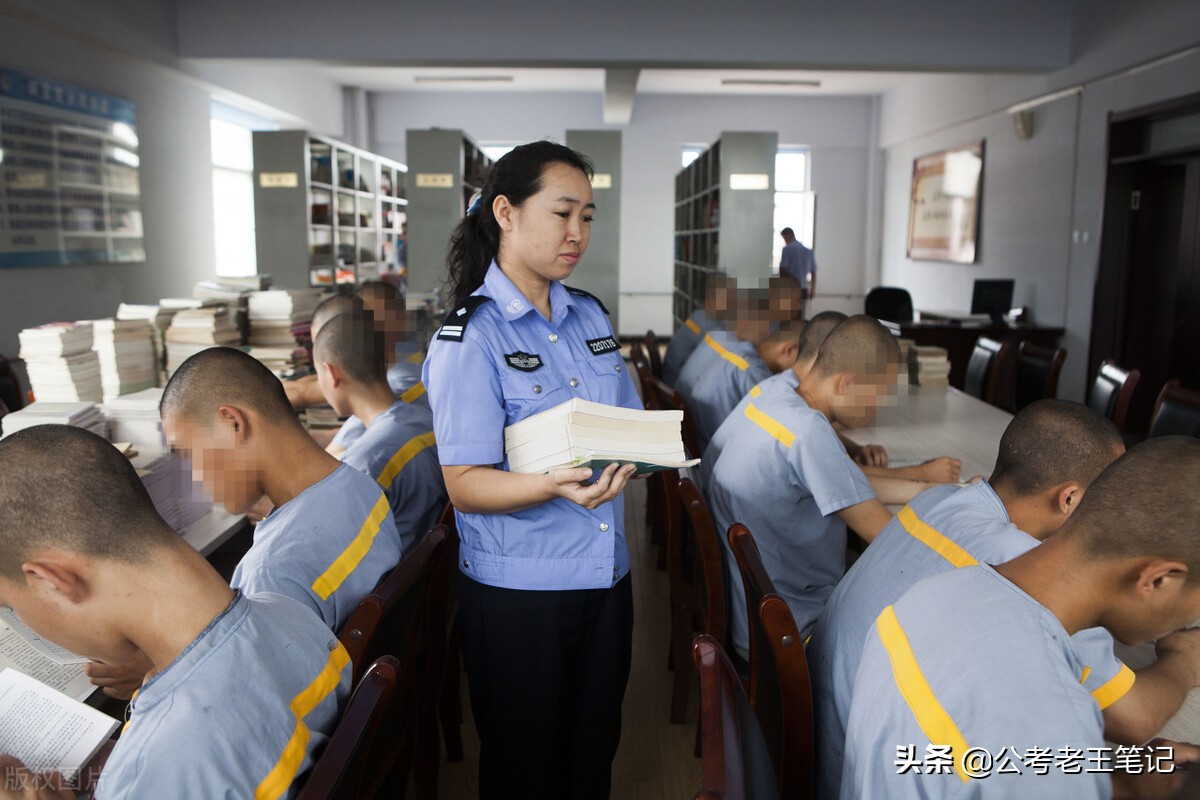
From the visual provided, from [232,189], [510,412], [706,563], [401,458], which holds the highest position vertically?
[232,189]

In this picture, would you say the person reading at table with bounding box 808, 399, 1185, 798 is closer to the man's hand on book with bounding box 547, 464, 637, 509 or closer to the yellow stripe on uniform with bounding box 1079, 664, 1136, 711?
the yellow stripe on uniform with bounding box 1079, 664, 1136, 711

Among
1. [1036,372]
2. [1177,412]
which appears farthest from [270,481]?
[1036,372]

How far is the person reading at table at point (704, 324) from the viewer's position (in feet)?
12.2

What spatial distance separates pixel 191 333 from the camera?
10.9ft

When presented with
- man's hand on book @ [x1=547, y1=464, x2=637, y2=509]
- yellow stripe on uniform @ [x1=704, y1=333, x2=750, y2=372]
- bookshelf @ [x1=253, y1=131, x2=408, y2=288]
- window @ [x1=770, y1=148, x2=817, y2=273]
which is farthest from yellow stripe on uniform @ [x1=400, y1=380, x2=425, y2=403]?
window @ [x1=770, y1=148, x2=817, y2=273]

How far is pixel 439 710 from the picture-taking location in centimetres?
229

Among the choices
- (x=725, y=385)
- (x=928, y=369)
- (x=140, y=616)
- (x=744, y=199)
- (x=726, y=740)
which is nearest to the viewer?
(x=726, y=740)

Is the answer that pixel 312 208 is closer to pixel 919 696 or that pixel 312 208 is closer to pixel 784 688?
pixel 784 688

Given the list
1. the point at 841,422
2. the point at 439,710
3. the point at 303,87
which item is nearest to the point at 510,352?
the point at 841,422

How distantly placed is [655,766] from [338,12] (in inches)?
226

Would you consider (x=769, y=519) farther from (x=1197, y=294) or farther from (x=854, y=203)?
(x=854, y=203)

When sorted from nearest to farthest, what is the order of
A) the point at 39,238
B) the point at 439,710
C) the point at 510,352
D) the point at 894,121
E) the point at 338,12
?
the point at 510,352 < the point at 439,710 < the point at 39,238 < the point at 338,12 < the point at 894,121

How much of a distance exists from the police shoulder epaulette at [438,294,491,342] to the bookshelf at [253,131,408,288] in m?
5.25

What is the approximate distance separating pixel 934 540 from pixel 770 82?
1012cm
